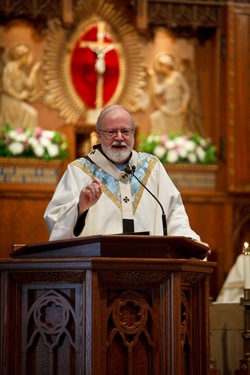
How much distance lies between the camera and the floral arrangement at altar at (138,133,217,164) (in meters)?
10.6

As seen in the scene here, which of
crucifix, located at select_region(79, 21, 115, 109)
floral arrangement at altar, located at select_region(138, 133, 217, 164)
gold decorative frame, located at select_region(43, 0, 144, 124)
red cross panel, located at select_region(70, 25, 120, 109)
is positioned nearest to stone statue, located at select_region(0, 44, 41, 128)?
gold decorative frame, located at select_region(43, 0, 144, 124)

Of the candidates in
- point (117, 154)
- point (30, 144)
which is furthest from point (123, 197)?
point (30, 144)

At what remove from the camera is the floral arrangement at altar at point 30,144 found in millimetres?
10219

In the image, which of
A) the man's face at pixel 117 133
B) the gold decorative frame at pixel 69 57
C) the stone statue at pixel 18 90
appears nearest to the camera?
the man's face at pixel 117 133

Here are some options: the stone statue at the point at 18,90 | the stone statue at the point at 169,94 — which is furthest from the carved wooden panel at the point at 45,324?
the stone statue at the point at 169,94

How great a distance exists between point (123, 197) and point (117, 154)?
0.28 metres

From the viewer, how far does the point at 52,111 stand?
1100 centimetres

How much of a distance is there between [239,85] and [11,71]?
2.67 metres

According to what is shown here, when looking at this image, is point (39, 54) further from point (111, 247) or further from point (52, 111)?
point (111, 247)

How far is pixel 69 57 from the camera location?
11016 mm

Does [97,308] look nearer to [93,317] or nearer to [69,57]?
[93,317]

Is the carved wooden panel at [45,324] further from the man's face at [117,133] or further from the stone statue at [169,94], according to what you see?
the stone statue at [169,94]

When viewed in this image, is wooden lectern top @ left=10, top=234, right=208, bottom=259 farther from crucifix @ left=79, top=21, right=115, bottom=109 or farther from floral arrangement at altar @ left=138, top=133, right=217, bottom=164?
crucifix @ left=79, top=21, right=115, bottom=109

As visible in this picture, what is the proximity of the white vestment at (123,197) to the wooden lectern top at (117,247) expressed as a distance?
2.84 ft
